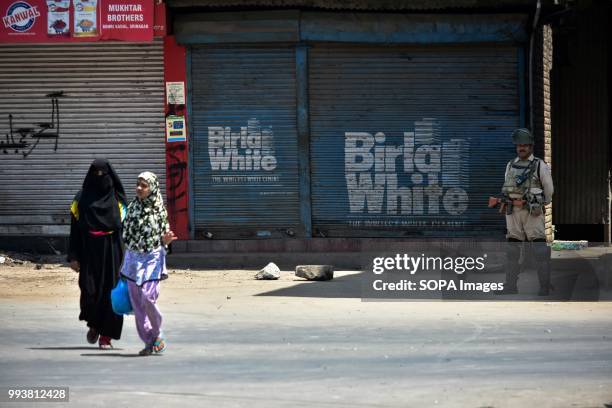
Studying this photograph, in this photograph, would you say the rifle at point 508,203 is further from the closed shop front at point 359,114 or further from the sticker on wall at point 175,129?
the sticker on wall at point 175,129

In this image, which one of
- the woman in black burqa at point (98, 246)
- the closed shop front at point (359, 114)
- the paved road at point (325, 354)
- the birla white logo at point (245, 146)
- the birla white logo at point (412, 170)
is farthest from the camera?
the birla white logo at point (245, 146)

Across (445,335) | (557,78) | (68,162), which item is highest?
(557,78)

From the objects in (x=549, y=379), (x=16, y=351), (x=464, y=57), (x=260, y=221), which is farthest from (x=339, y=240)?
(x=549, y=379)

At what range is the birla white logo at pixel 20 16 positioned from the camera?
17422 millimetres

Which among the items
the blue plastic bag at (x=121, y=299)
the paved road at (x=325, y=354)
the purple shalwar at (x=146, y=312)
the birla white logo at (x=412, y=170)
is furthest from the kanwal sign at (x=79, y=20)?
the purple shalwar at (x=146, y=312)

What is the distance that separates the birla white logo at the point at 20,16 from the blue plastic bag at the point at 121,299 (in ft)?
29.1

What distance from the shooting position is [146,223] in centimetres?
942

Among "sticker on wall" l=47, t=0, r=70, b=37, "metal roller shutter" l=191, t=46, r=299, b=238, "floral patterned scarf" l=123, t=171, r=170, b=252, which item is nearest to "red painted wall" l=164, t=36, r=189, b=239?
"metal roller shutter" l=191, t=46, r=299, b=238

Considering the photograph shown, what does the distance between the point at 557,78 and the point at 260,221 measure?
6.15 m

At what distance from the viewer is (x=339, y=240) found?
17359mm

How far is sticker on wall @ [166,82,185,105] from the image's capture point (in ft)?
57.0

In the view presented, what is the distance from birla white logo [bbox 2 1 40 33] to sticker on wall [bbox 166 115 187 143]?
2446 millimetres

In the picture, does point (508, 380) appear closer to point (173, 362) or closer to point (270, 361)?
point (270, 361)

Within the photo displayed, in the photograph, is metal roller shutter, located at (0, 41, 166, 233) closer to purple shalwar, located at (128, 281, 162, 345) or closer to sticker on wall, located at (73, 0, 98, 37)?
sticker on wall, located at (73, 0, 98, 37)
